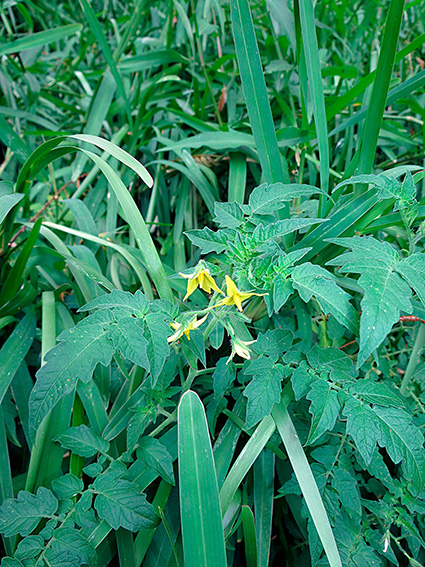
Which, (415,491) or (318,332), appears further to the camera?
(318,332)

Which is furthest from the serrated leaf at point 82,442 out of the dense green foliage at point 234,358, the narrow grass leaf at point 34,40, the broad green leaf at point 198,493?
the narrow grass leaf at point 34,40

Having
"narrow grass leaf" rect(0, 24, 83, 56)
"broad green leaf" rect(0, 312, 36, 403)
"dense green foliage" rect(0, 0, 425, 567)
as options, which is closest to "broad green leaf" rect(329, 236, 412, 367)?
"dense green foliage" rect(0, 0, 425, 567)

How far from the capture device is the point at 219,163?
109 centimetres

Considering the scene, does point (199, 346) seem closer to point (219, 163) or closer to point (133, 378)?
point (133, 378)

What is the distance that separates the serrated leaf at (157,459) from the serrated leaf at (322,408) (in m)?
0.20

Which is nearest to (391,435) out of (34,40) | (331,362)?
(331,362)

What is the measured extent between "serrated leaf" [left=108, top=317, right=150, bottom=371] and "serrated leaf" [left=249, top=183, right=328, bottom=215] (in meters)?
0.24

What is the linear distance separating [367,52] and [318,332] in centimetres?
119

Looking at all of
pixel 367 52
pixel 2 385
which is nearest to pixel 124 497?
pixel 2 385

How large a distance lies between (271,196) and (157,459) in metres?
0.41

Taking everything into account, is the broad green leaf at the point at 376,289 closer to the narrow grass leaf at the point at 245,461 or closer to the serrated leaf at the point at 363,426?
the serrated leaf at the point at 363,426

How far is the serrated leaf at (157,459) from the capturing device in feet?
1.85

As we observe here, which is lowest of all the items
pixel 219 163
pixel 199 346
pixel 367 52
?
pixel 199 346

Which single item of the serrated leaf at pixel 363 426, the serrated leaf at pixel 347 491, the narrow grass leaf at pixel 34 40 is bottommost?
the serrated leaf at pixel 347 491
